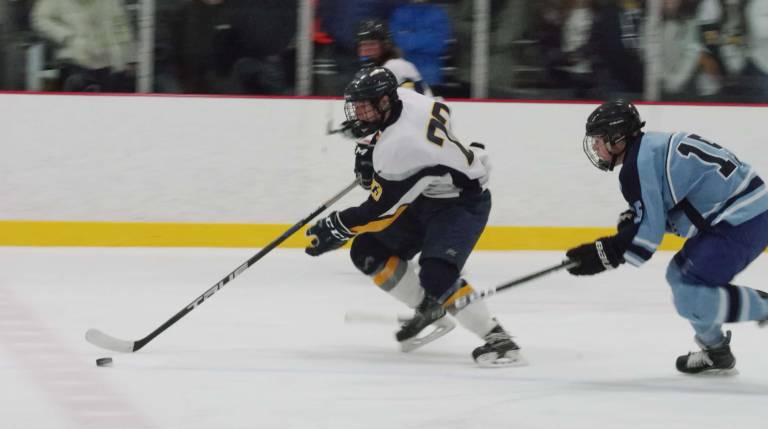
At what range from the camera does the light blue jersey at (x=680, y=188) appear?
3428mm

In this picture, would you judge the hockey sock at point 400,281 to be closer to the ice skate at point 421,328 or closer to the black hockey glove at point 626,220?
the ice skate at point 421,328

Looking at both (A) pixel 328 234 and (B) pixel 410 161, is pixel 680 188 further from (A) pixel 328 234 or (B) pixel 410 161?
(A) pixel 328 234

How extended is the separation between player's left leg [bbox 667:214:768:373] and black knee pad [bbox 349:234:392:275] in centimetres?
98

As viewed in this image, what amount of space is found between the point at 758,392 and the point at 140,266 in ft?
9.95

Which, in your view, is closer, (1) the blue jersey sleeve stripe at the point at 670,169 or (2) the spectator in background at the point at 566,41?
(1) the blue jersey sleeve stripe at the point at 670,169

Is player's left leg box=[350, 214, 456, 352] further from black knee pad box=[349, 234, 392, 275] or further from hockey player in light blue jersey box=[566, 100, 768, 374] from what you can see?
hockey player in light blue jersey box=[566, 100, 768, 374]

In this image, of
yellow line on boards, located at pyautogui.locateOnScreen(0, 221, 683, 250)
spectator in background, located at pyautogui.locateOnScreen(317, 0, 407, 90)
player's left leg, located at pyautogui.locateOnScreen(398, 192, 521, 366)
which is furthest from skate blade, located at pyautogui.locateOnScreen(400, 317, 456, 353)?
spectator in background, located at pyautogui.locateOnScreen(317, 0, 407, 90)

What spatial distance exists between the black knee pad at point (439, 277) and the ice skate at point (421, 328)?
299 mm

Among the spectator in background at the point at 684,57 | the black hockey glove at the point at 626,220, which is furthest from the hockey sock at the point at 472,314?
the spectator in background at the point at 684,57

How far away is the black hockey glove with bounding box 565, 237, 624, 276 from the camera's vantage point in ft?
11.5

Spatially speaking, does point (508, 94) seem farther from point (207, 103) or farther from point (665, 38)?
point (207, 103)

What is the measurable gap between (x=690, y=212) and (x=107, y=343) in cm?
186

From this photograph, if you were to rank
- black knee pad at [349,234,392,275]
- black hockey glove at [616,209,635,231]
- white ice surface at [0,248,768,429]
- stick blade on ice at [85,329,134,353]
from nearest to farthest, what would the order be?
white ice surface at [0,248,768,429] → black hockey glove at [616,209,635,231] → stick blade on ice at [85,329,134,353] → black knee pad at [349,234,392,275]

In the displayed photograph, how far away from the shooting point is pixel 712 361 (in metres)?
3.77
